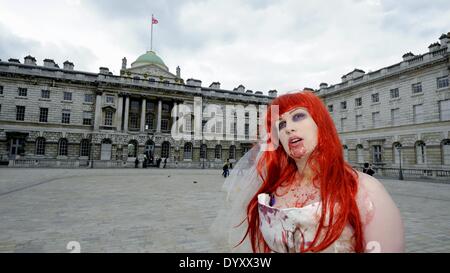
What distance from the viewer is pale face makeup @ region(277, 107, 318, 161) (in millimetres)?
1327

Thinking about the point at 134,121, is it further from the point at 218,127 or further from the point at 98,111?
the point at 218,127

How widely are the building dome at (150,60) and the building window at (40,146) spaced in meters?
19.6

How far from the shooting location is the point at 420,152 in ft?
79.4

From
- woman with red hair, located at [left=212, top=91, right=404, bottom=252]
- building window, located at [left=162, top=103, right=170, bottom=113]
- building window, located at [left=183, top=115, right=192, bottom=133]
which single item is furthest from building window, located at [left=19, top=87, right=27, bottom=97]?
woman with red hair, located at [left=212, top=91, right=404, bottom=252]

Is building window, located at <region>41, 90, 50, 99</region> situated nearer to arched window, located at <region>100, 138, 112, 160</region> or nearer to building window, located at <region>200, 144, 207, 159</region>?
arched window, located at <region>100, 138, 112, 160</region>

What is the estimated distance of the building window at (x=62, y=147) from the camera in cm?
3397

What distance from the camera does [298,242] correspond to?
3.96 feet

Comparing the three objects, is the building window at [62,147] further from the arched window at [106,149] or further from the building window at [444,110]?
the building window at [444,110]

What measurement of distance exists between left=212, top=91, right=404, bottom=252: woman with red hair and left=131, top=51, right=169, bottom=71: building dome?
46.1 meters

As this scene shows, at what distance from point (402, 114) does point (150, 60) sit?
39999 millimetres

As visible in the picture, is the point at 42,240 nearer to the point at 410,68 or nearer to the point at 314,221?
the point at 314,221

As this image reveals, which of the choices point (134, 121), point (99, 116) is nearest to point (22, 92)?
point (99, 116)
